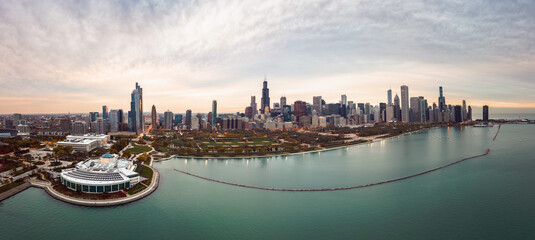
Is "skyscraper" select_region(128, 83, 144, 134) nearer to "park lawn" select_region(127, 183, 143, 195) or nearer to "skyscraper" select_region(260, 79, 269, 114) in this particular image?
"park lawn" select_region(127, 183, 143, 195)

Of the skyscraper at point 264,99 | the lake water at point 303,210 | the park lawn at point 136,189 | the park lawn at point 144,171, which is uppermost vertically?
the skyscraper at point 264,99

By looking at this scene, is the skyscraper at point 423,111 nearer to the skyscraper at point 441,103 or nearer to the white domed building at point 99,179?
the skyscraper at point 441,103

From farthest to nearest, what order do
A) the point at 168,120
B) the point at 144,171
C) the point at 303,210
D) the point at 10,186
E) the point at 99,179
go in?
the point at 168,120 → the point at 144,171 → the point at 10,186 → the point at 99,179 → the point at 303,210

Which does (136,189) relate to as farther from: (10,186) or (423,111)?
(423,111)

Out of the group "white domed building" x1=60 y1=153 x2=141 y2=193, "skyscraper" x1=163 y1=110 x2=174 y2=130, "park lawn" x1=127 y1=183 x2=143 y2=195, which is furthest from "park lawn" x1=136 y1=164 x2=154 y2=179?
"skyscraper" x1=163 y1=110 x2=174 y2=130

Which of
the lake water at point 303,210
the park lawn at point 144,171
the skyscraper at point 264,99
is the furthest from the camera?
the skyscraper at point 264,99

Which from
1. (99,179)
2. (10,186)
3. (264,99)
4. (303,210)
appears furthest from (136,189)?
(264,99)

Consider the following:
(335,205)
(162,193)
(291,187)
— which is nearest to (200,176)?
(162,193)

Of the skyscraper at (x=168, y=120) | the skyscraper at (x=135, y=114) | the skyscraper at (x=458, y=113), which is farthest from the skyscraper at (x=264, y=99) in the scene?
the skyscraper at (x=458, y=113)

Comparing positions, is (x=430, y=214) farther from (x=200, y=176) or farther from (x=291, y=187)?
(x=200, y=176)
